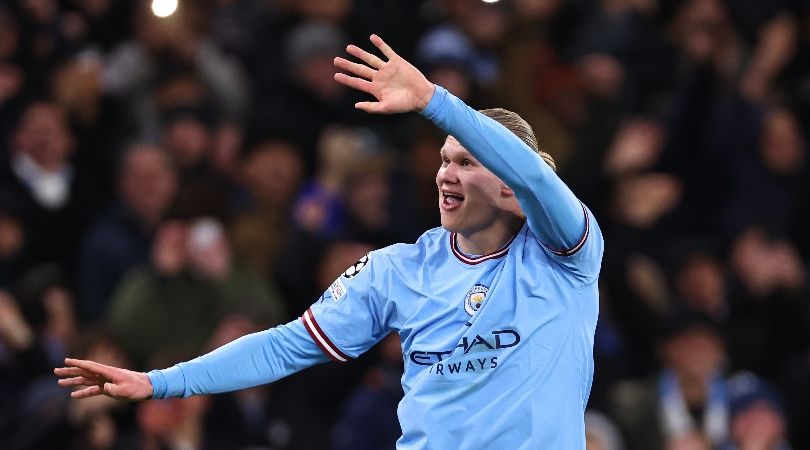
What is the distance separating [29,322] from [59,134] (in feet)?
4.15

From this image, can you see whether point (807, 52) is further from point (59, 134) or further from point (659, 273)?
point (59, 134)

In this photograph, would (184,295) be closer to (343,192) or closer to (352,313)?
(343,192)

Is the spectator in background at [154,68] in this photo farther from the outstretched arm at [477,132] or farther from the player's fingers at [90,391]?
the outstretched arm at [477,132]

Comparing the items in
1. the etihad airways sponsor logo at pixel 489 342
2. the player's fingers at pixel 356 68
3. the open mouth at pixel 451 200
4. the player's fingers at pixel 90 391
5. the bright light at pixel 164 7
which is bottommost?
the etihad airways sponsor logo at pixel 489 342

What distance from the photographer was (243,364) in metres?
4.79

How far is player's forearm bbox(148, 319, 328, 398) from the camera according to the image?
4.73 m

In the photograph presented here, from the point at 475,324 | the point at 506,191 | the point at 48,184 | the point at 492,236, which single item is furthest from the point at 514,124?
the point at 48,184

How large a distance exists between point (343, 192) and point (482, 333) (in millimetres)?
4583

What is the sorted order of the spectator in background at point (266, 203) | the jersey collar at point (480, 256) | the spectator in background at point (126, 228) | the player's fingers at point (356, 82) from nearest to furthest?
the player's fingers at point (356, 82) < the jersey collar at point (480, 256) < the spectator in background at point (126, 228) < the spectator in background at point (266, 203)

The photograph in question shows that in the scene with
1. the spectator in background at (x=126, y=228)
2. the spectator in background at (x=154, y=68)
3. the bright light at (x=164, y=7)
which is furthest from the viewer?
the spectator in background at (x=154, y=68)

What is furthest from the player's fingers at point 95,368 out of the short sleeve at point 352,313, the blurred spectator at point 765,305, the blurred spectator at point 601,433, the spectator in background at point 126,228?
the blurred spectator at point 765,305

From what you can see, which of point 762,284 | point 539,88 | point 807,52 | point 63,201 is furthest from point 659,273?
point 63,201

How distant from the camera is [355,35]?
10.3 meters

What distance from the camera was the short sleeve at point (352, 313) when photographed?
481 centimetres
